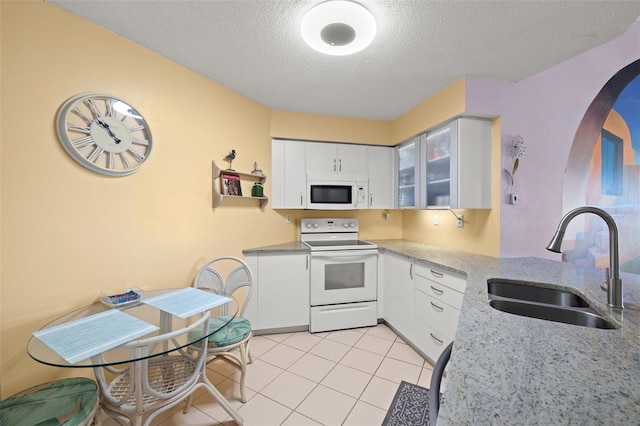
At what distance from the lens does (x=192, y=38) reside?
1.73 m

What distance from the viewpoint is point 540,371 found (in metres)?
0.61

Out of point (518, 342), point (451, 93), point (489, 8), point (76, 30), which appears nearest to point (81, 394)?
point (518, 342)

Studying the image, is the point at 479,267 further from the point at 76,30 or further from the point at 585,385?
→ the point at 76,30

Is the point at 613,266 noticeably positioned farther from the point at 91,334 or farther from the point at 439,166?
the point at 91,334

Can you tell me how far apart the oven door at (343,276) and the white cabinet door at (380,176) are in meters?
0.73

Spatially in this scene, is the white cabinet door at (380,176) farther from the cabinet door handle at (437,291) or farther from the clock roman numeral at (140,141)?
the clock roman numeral at (140,141)

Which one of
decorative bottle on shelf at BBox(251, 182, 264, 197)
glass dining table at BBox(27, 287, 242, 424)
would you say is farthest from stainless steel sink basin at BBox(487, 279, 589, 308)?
decorative bottle on shelf at BBox(251, 182, 264, 197)

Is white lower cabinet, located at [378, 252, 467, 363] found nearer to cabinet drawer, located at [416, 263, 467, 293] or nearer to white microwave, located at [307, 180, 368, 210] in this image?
cabinet drawer, located at [416, 263, 467, 293]

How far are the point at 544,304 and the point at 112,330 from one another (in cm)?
205

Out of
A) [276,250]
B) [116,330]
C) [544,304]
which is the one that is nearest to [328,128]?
[276,250]

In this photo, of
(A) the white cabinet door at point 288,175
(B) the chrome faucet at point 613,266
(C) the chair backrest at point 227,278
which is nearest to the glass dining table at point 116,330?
(C) the chair backrest at point 227,278

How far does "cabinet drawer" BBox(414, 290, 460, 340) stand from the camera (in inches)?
74.7

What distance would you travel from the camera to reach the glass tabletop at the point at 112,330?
3.39 feet

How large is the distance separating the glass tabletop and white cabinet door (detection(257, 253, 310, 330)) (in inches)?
38.8
